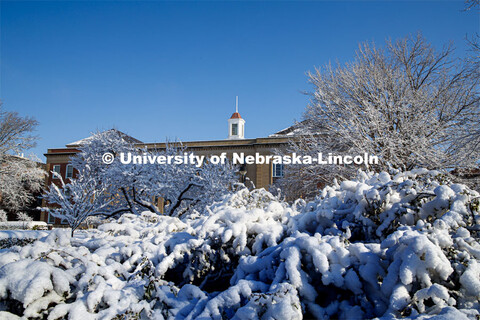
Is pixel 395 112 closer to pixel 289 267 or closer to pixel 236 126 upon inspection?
pixel 289 267

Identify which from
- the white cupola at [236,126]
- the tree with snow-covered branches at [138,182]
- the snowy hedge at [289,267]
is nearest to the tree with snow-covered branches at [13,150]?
the tree with snow-covered branches at [138,182]

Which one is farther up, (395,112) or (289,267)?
(395,112)

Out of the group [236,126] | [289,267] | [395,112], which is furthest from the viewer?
[236,126]

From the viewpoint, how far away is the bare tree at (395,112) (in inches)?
534

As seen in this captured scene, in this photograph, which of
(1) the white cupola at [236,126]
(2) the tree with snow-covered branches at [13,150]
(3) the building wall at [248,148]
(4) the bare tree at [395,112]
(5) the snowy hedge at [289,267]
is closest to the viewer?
(5) the snowy hedge at [289,267]

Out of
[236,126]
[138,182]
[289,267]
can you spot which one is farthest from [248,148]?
[289,267]

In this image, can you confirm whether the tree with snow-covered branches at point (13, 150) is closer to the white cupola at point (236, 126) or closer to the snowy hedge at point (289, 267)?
the white cupola at point (236, 126)

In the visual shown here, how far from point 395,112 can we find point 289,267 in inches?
550

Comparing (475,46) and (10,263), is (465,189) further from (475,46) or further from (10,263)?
(475,46)

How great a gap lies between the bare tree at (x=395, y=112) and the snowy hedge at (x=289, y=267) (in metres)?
10.7

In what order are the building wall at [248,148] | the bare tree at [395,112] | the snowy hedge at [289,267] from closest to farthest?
the snowy hedge at [289,267] < the bare tree at [395,112] < the building wall at [248,148]

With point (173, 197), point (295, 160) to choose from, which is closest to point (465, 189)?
point (295, 160)

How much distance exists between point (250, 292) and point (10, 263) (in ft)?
5.50

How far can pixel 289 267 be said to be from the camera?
7.72ft
